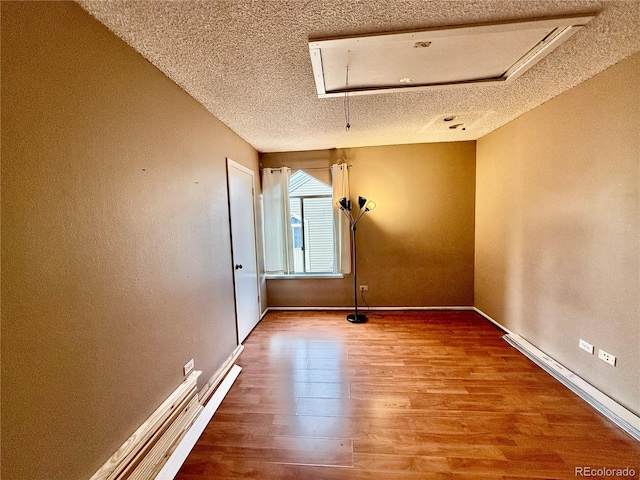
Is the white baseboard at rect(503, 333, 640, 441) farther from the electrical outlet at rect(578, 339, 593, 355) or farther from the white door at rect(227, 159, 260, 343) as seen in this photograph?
the white door at rect(227, 159, 260, 343)

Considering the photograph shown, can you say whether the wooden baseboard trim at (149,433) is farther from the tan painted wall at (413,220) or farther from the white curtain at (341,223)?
the tan painted wall at (413,220)

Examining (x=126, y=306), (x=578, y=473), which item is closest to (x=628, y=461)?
(x=578, y=473)

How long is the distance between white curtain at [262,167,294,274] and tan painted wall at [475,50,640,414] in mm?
2877

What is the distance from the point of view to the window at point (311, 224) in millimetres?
4043

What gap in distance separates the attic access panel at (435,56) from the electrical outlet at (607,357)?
7.07ft

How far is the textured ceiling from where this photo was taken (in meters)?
1.23

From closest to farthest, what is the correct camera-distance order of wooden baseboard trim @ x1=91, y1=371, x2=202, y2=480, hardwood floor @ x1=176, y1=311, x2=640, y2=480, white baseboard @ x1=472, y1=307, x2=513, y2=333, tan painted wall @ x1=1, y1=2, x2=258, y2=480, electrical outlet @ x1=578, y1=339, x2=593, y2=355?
tan painted wall @ x1=1, y1=2, x2=258, y2=480, wooden baseboard trim @ x1=91, y1=371, x2=202, y2=480, hardwood floor @ x1=176, y1=311, x2=640, y2=480, electrical outlet @ x1=578, y1=339, x2=593, y2=355, white baseboard @ x1=472, y1=307, x2=513, y2=333

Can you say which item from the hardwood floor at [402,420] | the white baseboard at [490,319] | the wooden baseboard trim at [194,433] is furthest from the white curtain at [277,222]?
the white baseboard at [490,319]

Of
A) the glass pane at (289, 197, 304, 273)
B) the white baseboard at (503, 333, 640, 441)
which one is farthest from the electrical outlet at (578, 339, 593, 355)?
the glass pane at (289, 197, 304, 273)

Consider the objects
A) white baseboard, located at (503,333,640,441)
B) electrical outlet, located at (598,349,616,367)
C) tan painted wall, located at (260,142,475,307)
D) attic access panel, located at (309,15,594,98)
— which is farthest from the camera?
tan painted wall, located at (260,142,475,307)

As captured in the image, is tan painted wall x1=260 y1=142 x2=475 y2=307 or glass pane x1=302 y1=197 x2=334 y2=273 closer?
tan painted wall x1=260 y1=142 x2=475 y2=307

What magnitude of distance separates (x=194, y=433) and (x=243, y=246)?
6.23ft
